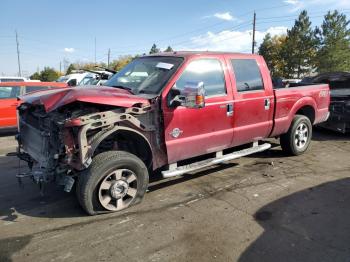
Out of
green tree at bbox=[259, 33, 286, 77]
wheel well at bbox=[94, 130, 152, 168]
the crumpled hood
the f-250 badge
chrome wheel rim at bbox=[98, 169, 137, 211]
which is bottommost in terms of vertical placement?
chrome wheel rim at bbox=[98, 169, 137, 211]

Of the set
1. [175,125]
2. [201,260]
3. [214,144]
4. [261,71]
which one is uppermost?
[261,71]

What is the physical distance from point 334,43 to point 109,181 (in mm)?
51972

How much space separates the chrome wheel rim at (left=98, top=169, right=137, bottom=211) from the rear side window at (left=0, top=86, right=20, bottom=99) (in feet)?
23.1

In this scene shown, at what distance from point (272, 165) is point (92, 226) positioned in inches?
141

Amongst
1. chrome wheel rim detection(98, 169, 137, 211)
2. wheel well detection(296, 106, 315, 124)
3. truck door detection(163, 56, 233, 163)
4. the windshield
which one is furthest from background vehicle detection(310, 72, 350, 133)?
chrome wheel rim detection(98, 169, 137, 211)

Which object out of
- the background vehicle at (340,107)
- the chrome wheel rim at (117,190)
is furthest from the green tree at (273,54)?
the chrome wheel rim at (117,190)

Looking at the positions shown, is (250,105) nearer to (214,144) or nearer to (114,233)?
(214,144)

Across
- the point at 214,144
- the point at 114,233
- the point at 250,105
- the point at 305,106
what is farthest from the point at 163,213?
the point at 305,106

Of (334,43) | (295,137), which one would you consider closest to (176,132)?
(295,137)

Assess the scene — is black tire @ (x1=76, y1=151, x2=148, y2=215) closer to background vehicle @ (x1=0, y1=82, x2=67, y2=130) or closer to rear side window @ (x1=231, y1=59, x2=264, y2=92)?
rear side window @ (x1=231, y1=59, x2=264, y2=92)

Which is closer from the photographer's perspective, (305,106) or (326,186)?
(326,186)

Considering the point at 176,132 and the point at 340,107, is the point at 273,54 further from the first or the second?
the point at 176,132

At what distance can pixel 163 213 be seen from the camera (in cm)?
429

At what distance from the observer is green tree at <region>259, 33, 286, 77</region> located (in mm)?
57031
